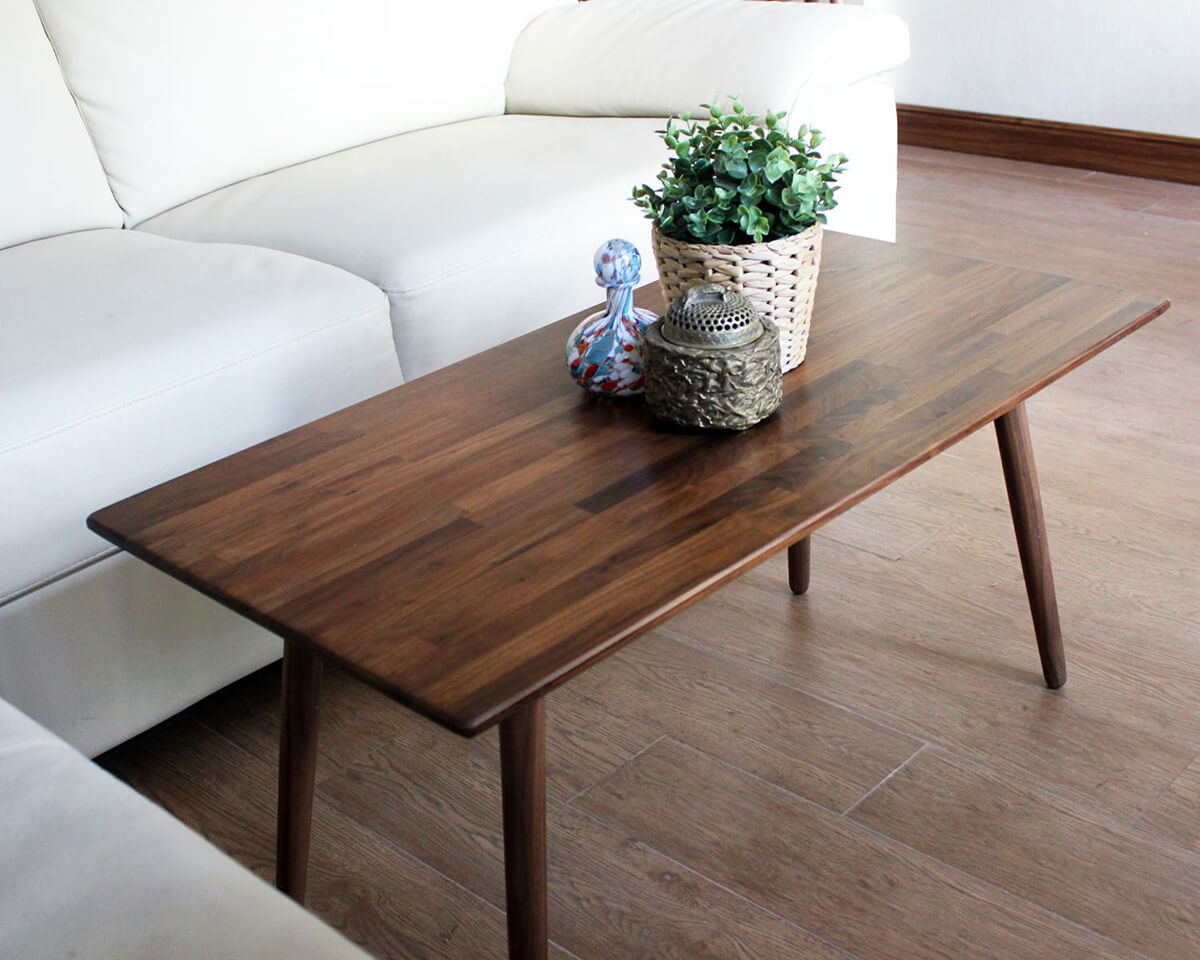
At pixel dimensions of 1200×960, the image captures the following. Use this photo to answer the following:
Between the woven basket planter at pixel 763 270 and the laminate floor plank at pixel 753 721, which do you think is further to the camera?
the laminate floor plank at pixel 753 721

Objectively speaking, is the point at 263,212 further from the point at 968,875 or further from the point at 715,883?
the point at 968,875

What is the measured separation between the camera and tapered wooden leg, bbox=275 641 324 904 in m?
1.05

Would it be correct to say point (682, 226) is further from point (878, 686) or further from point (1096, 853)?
point (1096, 853)

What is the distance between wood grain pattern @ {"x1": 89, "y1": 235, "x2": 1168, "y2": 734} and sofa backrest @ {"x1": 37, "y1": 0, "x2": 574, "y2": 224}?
0.76 metres

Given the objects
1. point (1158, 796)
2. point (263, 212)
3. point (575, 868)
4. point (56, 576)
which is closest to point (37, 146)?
point (263, 212)

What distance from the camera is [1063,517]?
5.72ft

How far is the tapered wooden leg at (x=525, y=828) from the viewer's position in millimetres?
876

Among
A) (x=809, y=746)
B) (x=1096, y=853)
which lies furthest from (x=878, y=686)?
(x=1096, y=853)

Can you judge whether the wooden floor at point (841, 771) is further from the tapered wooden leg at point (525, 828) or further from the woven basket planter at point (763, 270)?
the woven basket planter at point (763, 270)

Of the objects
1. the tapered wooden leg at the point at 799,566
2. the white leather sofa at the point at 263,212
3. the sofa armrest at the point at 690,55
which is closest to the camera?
the white leather sofa at the point at 263,212

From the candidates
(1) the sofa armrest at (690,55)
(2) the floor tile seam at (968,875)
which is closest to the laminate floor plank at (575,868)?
(2) the floor tile seam at (968,875)

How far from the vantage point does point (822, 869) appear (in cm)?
119

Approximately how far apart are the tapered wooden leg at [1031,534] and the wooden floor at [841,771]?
0.19ft

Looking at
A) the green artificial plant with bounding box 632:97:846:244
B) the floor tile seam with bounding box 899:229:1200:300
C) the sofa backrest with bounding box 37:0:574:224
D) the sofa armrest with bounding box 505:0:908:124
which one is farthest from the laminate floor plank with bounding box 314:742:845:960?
the floor tile seam with bounding box 899:229:1200:300
